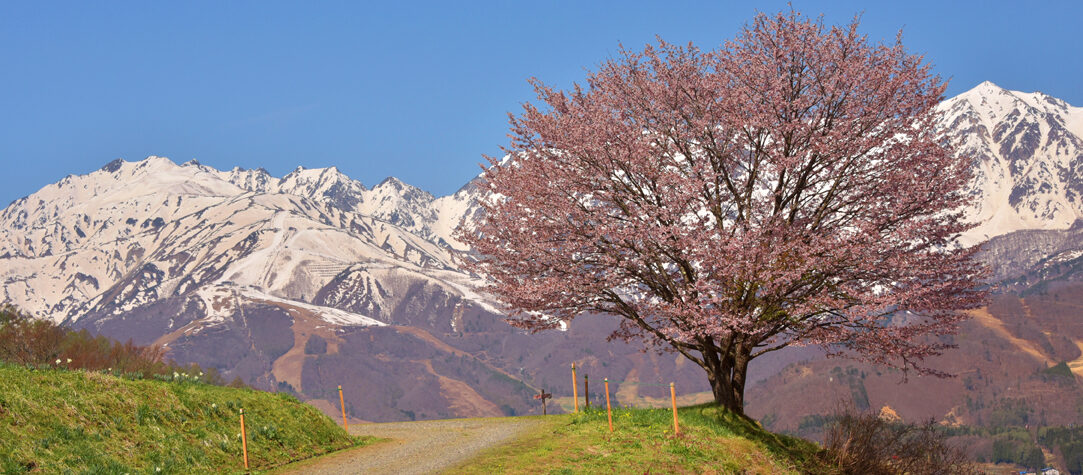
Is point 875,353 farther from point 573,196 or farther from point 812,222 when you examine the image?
point 573,196

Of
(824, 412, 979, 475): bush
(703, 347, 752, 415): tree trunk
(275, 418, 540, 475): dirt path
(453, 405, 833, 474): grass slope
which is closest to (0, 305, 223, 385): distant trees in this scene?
(275, 418, 540, 475): dirt path

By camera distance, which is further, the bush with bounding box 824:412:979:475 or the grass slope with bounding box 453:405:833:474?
the bush with bounding box 824:412:979:475

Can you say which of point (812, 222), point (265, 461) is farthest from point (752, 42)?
point (265, 461)

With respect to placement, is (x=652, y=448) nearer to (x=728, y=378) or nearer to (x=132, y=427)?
(x=728, y=378)

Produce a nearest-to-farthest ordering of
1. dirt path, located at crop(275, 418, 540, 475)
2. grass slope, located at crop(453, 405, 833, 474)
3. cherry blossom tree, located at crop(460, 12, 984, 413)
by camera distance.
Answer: grass slope, located at crop(453, 405, 833, 474)
dirt path, located at crop(275, 418, 540, 475)
cherry blossom tree, located at crop(460, 12, 984, 413)

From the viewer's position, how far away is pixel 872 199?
31812 mm

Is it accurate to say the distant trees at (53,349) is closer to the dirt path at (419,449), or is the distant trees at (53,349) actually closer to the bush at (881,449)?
the dirt path at (419,449)

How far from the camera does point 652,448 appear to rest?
92.7 feet

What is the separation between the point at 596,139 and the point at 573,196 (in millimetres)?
2454

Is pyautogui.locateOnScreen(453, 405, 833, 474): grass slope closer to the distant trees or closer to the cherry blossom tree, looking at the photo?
the cherry blossom tree

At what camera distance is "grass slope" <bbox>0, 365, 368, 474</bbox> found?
71.7 feet

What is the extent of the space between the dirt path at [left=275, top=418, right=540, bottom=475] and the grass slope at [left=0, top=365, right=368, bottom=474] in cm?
139

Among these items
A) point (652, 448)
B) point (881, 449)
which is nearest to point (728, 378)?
point (881, 449)

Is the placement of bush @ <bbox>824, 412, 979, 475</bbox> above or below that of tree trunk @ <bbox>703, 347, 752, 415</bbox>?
below
